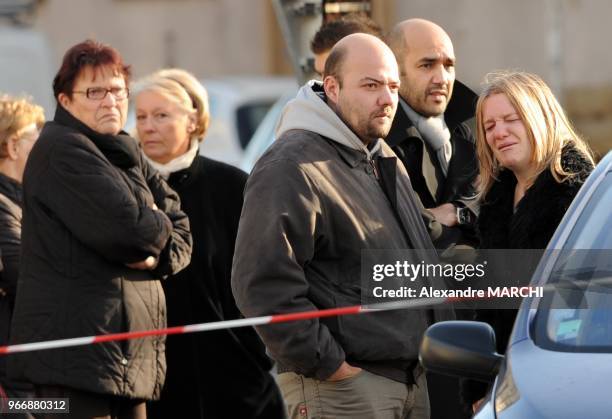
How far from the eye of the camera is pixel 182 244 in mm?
6898

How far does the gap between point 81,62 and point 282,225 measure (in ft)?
5.04

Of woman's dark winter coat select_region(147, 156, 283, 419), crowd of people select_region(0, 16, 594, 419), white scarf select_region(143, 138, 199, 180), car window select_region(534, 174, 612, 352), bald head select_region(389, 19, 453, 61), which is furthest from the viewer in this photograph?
white scarf select_region(143, 138, 199, 180)

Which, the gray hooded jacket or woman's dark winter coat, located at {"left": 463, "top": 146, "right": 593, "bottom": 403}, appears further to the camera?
woman's dark winter coat, located at {"left": 463, "top": 146, "right": 593, "bottom": 403}

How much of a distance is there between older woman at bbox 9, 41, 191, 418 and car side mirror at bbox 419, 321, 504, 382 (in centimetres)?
181

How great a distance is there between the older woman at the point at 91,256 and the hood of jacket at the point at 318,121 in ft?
2.61

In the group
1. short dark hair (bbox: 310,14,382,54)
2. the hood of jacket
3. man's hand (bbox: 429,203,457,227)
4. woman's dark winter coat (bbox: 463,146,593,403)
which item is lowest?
woman's dark winter coat (bbox: 463,146,593,403)

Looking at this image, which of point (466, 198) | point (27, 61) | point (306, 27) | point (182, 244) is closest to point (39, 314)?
point (182, 244)

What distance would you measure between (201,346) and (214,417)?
32 centimetres

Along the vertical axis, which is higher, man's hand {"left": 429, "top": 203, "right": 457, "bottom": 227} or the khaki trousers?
man's hand {"left": 429, "top": 203, "right": 457, "bottom": 227}

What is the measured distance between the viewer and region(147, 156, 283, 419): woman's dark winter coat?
7.51 metres

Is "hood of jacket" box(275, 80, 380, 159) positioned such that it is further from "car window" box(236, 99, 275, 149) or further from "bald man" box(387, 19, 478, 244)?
"car window" box(236, 99, 275, 149)

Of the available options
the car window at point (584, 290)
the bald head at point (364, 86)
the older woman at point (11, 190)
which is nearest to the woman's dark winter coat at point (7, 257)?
the older woman at point (11, 190)

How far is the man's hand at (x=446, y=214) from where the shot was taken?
657cm

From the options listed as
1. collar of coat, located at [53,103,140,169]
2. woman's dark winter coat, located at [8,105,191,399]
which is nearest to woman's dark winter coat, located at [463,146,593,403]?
woman's dark winter coat, located at [8,105,191,399]
